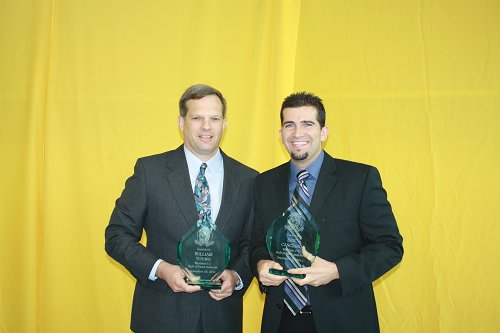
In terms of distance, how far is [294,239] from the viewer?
1.75m

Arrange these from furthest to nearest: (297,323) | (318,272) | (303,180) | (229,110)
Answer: (229,110) < (303,180) < (297,323) < (318,272)

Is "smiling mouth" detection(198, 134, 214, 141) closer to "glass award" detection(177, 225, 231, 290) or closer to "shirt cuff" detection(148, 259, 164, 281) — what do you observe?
→ "glass award" detection(177, 225, 231, 290)

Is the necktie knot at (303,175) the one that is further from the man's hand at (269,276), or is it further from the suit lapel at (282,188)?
the man's hand at (269,276)

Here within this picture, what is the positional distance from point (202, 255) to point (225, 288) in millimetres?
222

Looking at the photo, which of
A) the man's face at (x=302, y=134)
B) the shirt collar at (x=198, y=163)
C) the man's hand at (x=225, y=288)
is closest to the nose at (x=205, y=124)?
the shirt collar at (x=198, y=163)

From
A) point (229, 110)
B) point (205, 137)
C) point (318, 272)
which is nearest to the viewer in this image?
point (318, 272)

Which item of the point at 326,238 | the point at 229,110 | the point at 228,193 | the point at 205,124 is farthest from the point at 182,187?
the point at 229,110

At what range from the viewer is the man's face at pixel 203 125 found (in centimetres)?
212

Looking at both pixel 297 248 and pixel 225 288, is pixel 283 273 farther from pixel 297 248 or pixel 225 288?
pixel 225 288
